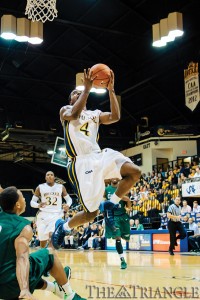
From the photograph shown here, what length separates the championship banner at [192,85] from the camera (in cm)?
1703

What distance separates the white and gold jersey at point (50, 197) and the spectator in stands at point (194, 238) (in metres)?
5.80

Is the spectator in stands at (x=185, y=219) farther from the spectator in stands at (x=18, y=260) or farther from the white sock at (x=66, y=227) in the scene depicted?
the spectator in stands at (x=18, y=260)

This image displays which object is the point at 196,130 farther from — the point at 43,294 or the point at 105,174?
the point at 43,294

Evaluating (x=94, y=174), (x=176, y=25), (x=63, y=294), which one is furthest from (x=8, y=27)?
(x=63, y=294)

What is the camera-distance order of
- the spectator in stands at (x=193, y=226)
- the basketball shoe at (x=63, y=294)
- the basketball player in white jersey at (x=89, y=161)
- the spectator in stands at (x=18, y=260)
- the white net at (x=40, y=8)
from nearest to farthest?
the spectator in stands at (x=18, y=260) → the basketball shoe at (x=63, y=294) → the basketball player in white jersey at (x=89, y=161) → the white net at (x=40, y=8) → the spectator in stands at (x=193, y=226)

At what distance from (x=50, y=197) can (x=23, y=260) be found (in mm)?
6097

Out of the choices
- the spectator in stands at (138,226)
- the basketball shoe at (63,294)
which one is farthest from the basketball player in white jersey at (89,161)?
the spectator in stands at (138,226)

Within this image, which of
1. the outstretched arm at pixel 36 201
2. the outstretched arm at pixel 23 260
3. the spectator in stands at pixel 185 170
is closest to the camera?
the outstretched arm at pixel 23 260

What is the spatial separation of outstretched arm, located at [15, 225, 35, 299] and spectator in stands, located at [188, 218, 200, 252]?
35.9ft

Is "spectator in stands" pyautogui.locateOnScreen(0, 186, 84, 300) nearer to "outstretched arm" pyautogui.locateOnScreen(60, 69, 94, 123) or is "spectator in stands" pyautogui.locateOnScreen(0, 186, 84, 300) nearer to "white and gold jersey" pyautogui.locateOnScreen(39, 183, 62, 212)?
"outstretched arm" pyautogui.locateOnScreen(60, 69, 94, 123)

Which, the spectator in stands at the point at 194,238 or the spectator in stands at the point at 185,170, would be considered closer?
Result: the spectator in stands at the point at 194,238

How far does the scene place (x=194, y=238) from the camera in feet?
44.1

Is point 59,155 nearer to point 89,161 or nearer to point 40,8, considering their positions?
point 40,8

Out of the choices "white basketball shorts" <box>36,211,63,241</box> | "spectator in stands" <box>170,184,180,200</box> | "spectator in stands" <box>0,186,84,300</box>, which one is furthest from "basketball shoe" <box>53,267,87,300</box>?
"spectator in stands" <box>170,184,180,200</box>
